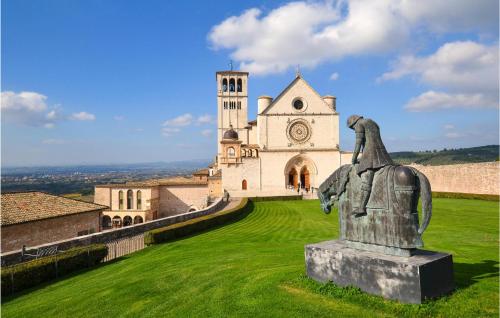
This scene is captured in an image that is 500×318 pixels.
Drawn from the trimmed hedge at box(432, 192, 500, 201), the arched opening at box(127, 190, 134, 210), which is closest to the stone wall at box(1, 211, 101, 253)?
the arched opening at box(127, 190, 134, 210)

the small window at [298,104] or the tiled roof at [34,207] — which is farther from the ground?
the small window at [298,104]

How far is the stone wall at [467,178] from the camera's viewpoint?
1208 inches

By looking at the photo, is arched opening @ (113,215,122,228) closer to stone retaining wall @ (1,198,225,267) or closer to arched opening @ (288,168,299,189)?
stone retaining wall @ (1,198,225,267)

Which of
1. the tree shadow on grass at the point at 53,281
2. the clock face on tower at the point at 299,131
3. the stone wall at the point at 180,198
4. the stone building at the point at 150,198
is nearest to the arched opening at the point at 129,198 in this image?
the stone building at the point at 150,198

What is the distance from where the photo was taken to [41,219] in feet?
55.3

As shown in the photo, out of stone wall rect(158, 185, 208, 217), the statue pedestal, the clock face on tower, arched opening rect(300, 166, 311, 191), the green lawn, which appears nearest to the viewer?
the statue pedestal

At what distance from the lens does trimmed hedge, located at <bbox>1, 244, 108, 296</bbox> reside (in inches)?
386

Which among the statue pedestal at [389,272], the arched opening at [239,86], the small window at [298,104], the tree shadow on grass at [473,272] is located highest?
the arched opening at [239,86]

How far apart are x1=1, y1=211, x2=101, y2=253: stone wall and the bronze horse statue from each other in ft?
50.7

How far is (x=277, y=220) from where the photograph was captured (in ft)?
73.8

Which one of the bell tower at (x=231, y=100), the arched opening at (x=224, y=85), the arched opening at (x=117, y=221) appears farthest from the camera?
the arched opening at (x=224, y=85)

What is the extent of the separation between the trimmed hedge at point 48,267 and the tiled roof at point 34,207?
571 cm

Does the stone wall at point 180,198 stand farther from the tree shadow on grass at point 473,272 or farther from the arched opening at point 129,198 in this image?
the tree shadow on grass at point 473,272

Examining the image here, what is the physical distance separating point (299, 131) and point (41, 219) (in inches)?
1308
